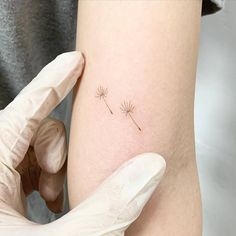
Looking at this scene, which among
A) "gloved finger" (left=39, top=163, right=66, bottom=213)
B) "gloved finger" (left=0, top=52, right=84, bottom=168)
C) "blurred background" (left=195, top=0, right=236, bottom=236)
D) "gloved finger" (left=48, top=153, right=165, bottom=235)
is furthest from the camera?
"blurred background" (left=195, top=0, right=236, bottom=236)

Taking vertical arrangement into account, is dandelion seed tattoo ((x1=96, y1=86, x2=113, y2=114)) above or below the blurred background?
above

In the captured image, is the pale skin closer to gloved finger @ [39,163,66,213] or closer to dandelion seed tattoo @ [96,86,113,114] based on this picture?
dandelion seed tattoo @ [96,86,113,114]

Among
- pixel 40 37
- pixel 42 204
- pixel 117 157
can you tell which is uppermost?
pixel 40 37

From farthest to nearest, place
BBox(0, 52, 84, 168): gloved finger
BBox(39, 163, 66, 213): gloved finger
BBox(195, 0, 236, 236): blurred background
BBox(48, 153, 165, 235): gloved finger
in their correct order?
1. BBox(195, 0, 236, 236): blurred background
2. BBox(39, 163, 66, 213): gloved finger
3. BBox(0, 52, 84, 168): gloved finger
4. BBox(48, 153, 165, 235): gloved finger

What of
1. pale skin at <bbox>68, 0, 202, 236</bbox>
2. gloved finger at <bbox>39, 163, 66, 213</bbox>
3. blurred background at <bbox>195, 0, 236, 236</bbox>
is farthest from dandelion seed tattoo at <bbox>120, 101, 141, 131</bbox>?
blurred background at <bbox>195, 0, 236, 236</bbox>

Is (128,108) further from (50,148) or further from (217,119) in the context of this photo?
(217,119)

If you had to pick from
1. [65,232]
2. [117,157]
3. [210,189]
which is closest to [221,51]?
[210,189]

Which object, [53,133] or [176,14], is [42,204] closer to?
[53,133]
